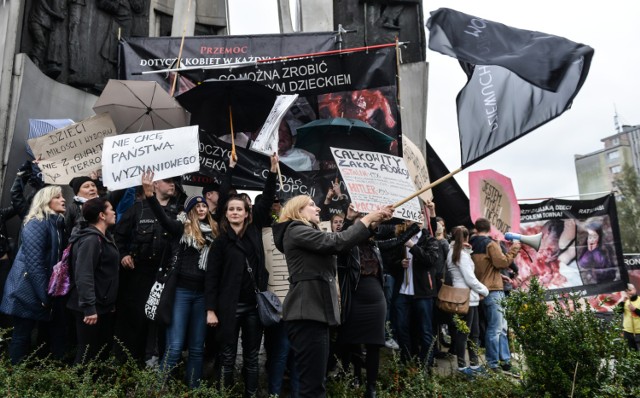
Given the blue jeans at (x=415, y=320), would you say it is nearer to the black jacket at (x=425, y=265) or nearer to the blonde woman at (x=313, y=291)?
the black jacket at (x=425, y=265)

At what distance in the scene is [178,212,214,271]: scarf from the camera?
16.7ft

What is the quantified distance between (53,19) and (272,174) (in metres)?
5.98

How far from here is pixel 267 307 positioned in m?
4.84

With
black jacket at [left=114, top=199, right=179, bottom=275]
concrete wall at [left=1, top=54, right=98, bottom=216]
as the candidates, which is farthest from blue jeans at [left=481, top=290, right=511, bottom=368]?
concrete wall at [left=1, top=54, right=98, bottom=216]

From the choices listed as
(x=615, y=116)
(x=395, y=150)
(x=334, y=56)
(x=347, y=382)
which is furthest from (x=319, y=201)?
(x=615, y=116)

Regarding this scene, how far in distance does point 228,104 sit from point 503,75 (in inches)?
124

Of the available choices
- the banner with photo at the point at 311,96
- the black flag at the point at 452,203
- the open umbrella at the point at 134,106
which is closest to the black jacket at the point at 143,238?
the open umbrella at the point at 134,106

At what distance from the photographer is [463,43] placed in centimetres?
496

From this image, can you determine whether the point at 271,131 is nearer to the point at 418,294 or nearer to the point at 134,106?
the point at 134,106

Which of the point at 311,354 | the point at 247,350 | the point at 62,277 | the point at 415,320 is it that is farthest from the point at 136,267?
the point at 415,320

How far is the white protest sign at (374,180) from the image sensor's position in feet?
14.8

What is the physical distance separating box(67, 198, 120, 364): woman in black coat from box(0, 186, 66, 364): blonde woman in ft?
1.54

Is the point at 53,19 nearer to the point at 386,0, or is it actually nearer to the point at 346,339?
the point at 386,0

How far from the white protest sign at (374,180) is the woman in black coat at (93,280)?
2270 millimetres
